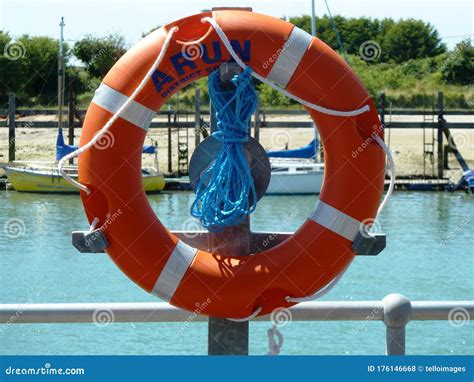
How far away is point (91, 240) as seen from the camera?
312cm

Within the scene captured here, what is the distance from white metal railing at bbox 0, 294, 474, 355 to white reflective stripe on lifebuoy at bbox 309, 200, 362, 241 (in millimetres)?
241

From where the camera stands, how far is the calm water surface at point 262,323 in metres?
7.08

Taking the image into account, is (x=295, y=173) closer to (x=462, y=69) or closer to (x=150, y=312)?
(x=462, y=69)

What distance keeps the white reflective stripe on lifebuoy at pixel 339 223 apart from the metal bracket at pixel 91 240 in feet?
2.14

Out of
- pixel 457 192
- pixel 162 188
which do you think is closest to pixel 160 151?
pixel 162 188

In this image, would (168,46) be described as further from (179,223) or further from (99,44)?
(99,44)

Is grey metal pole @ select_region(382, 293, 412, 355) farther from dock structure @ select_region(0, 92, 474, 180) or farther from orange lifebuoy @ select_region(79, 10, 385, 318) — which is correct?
dock structure @ select_region(0, 92, 474, 180)

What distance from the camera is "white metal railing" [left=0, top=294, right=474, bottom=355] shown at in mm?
3004

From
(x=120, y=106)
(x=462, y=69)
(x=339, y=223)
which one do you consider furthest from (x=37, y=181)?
(x=339, y=223)

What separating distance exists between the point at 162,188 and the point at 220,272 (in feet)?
51.2

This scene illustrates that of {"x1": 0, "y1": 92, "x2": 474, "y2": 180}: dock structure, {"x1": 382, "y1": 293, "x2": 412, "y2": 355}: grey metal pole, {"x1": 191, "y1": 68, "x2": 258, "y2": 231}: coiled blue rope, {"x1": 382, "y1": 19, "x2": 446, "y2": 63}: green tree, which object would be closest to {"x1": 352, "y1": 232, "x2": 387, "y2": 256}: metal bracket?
{"x1": 382, "y1": 293, "x2": 412, "y2": 355}: grey metal pole

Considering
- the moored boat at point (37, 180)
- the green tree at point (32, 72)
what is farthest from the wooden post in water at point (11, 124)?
the green tree at point (32, 72)

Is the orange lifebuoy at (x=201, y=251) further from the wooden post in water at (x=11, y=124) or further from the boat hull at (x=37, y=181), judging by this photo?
the wooden post in water at (x=11, y=124)

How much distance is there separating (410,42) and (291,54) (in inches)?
1285
